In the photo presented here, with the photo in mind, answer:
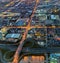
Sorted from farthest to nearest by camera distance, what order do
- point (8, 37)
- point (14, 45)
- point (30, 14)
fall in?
1. point (30, 14)
2. point (8, 37)
3. point (14, 45)

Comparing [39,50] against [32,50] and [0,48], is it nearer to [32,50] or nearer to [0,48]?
[32,50]

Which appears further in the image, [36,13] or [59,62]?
[36,13]

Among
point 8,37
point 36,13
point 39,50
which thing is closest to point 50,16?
point 36,13

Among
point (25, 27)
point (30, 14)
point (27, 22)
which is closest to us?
point (25, 27)

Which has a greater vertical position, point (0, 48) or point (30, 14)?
point (0, 48)

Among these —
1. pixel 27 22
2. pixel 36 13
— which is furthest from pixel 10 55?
pixel 36 13

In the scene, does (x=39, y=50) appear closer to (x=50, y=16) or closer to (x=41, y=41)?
(x=41, y=41)
